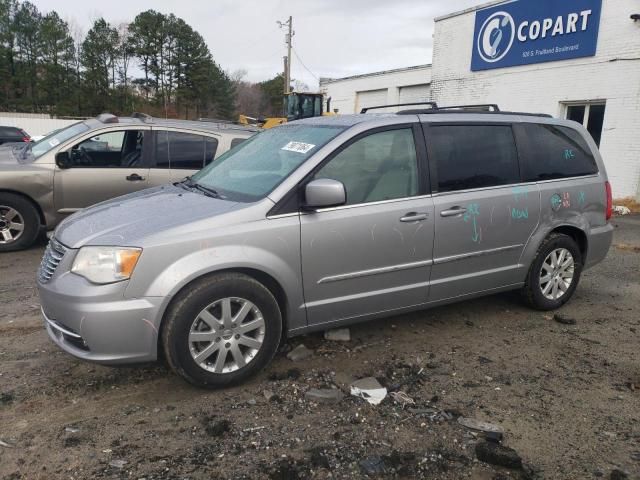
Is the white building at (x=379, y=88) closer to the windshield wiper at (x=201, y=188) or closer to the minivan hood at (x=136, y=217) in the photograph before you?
the windshield wiper at (x=201, y=188)

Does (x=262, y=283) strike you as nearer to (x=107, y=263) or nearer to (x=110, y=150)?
(x=107, y=263)

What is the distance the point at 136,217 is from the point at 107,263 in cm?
→ 45

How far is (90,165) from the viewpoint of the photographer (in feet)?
21.6

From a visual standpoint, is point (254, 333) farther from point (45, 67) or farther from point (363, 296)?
point (45, 67)

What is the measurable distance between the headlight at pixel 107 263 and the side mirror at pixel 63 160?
3940 mm

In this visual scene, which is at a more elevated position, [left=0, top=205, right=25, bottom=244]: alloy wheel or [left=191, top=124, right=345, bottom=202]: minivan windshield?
[left=191, top=124, right=345, bottom=202]: minivan windshield

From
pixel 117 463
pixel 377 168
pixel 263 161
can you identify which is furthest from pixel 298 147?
pixel 117 463

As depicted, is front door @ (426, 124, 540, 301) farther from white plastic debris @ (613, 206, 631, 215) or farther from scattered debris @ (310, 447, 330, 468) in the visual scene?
white plastic debris @ (613, 206, 631, 215)

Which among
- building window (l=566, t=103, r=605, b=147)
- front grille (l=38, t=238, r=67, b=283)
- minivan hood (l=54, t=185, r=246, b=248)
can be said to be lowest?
front grille (l=38, t=238, r=67, b=283)

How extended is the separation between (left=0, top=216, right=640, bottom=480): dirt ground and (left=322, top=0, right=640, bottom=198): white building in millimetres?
9562

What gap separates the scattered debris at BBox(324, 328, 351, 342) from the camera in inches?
160

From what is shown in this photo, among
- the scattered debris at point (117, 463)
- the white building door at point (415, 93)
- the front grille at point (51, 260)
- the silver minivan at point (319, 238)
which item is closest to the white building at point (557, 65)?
the white building door at point (415, 93)

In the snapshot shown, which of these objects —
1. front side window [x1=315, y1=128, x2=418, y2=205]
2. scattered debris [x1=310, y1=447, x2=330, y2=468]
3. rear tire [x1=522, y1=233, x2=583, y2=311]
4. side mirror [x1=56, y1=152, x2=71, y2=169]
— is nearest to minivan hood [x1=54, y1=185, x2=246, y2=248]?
front side window [x1=315, y1=128, x2=418, y2=205]

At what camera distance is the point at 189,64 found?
189 feet
